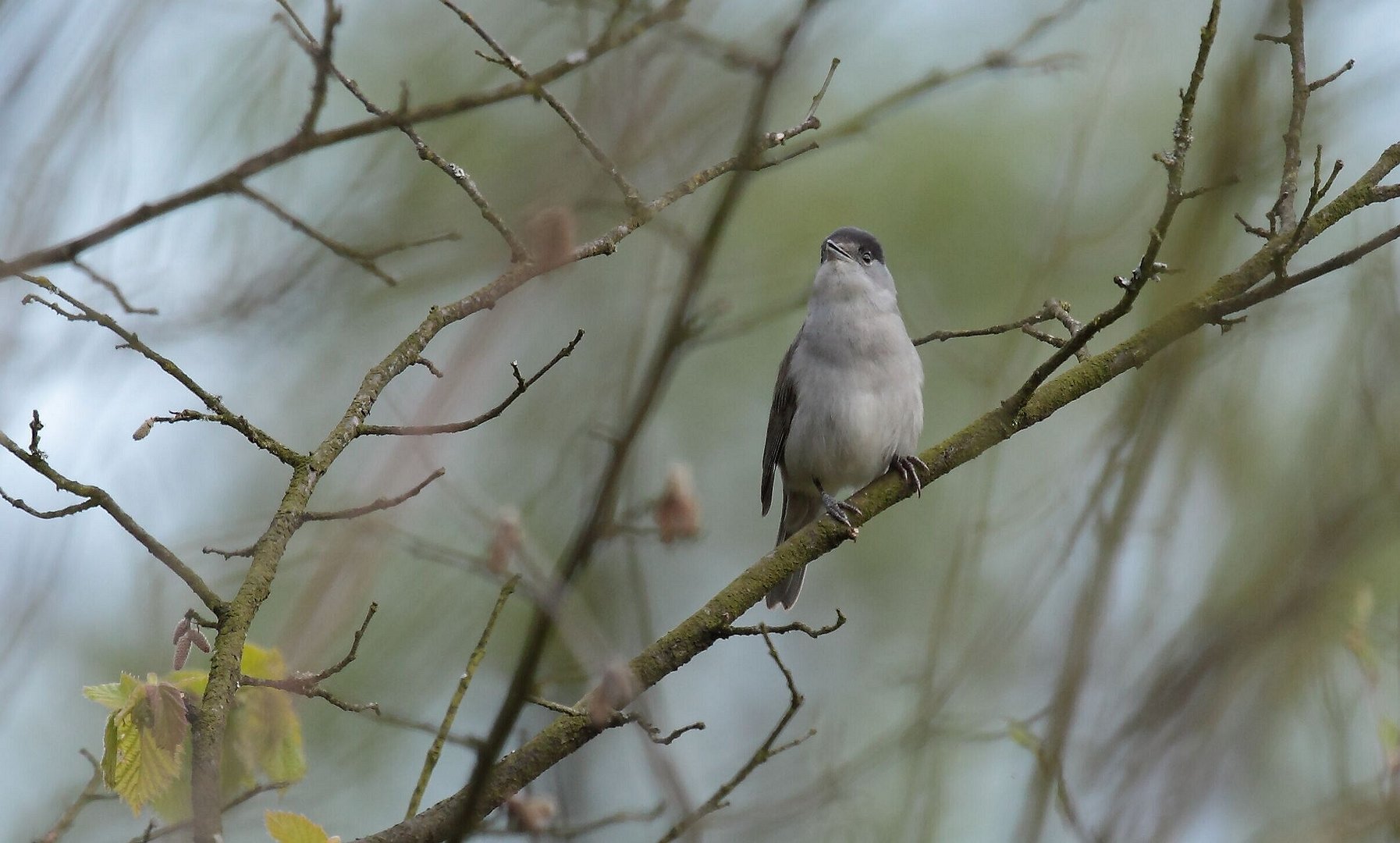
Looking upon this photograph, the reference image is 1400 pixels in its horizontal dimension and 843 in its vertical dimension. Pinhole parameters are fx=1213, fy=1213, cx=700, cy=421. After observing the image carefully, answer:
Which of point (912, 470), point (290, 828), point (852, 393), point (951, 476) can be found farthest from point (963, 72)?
point (951, 476)

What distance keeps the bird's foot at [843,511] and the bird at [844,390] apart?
26 mm

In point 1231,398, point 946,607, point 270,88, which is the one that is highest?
point 270,88

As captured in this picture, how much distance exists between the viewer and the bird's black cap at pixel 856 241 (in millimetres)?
6148

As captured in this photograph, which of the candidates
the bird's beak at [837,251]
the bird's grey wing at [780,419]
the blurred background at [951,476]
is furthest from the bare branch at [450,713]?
the bird's beak at [837,251]

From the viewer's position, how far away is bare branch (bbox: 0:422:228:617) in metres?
2.54

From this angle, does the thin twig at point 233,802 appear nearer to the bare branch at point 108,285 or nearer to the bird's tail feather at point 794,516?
the bare branch at point 108,285

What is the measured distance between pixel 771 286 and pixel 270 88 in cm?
506

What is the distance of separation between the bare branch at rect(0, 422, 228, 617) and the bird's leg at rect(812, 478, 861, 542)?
2.04 meters

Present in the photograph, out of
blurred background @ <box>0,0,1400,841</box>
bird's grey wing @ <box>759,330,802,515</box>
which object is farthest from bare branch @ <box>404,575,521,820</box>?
bird's grey wing @ <box>759,330,802,515</box>

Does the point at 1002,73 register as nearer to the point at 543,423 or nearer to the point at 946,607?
the point at 946,607

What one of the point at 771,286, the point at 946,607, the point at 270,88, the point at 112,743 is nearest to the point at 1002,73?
the point at 946,607

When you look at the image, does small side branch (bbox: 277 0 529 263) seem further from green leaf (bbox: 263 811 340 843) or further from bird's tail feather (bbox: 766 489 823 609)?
bird's tail feather (bbox: 766 489 823 609)

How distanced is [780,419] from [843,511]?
1648mm

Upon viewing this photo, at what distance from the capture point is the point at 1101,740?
3938 mm
